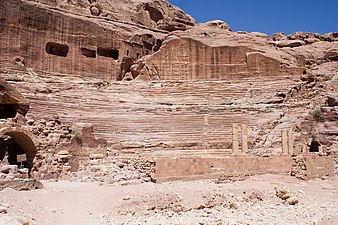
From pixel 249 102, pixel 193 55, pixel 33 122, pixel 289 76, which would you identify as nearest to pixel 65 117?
pixel 33 122

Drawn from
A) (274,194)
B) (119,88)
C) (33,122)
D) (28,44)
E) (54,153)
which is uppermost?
(28,44)

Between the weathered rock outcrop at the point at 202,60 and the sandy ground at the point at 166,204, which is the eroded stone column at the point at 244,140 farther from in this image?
the weathered rock outcrop at the point at 202,60

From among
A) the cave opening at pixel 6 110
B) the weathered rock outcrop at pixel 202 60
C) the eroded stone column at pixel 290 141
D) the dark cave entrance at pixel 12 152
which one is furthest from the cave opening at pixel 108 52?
the eroded stone column at pixel 290 141

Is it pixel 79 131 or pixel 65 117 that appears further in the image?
pixel 65 117

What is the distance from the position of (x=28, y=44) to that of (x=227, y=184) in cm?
2287

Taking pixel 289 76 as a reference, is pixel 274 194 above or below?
below

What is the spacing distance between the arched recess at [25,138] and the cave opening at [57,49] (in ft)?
65.5

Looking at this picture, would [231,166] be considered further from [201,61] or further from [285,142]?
[201,61]

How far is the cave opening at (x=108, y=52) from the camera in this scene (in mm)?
37081

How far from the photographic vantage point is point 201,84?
33.3 metres

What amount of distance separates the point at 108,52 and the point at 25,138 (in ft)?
76.5

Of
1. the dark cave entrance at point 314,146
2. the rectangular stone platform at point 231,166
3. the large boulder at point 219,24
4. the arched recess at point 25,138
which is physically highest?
the large boulder at point 219,24

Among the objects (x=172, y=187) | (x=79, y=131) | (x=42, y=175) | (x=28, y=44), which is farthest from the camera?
(x=28, y=44)

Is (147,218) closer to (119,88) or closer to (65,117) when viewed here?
(65,117)
